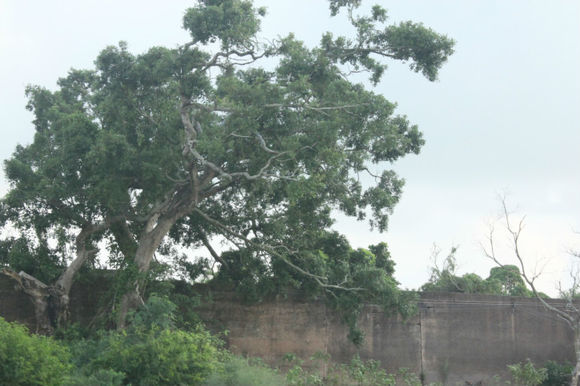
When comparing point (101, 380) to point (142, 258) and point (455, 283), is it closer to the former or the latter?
point (142, 258)

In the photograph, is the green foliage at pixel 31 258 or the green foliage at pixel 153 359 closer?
the green foliage at pixel 153 359

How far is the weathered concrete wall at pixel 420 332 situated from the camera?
13945mm

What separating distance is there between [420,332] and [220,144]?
6.57 metres

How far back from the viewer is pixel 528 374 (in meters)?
13.8

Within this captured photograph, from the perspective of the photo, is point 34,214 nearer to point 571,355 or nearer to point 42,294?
point 42,294

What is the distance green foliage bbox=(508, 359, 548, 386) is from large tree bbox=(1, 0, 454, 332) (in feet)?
14.1

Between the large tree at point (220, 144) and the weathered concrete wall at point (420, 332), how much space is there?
3.87 ft

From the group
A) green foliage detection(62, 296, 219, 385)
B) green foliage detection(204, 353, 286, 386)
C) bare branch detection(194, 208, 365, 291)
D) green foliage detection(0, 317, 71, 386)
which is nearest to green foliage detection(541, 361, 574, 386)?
bare branch detection(194, 208, 365, 291)

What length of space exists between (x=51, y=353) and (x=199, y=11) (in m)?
6.26

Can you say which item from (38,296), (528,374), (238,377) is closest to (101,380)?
(238,377)

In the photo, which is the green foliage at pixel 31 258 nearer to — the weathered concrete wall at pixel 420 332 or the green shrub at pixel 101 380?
the weathered concrete wall at pixel 420 332

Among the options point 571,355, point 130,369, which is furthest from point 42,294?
point 571,355

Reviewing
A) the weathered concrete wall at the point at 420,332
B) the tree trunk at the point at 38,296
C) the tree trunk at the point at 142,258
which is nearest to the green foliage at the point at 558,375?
the weathered concrete wall at the point at 420,332

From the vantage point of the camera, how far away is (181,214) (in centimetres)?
1246
